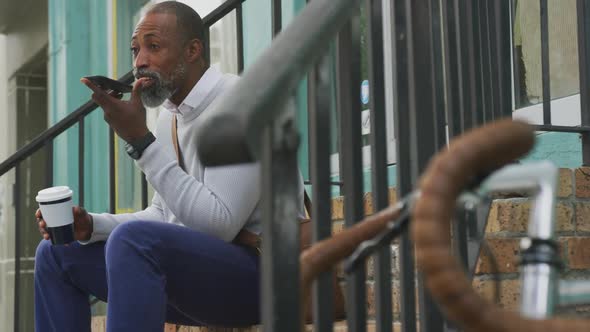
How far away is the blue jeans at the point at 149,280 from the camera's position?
94.3 inches

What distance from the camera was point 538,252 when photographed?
3.32 ft

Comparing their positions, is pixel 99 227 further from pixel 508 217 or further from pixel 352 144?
pixel 352 144

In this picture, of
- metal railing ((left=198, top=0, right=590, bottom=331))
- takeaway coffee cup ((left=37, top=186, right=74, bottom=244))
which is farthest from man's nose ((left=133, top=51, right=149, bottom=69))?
metal railing ((left=198, top=0, right=590, bottom=331))

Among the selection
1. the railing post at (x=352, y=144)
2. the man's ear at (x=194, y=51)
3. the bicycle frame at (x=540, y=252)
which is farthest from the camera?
the man's ear at (x=194, y=51)

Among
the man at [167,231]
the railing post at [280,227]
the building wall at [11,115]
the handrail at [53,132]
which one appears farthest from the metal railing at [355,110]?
the building wall at [11,115]

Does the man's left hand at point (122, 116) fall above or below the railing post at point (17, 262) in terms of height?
above

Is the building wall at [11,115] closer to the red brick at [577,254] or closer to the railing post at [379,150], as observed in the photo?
the red brick at [577,254]

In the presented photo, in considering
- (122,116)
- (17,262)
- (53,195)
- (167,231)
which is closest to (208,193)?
(167,231)

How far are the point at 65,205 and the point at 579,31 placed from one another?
147 cm

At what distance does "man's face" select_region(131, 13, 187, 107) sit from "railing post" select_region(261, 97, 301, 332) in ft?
5.67

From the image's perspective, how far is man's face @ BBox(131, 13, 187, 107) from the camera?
9.73 feet

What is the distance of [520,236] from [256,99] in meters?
1.49

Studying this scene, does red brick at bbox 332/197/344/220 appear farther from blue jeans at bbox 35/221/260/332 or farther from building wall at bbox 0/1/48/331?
building wall at bbox 0/1/48/331

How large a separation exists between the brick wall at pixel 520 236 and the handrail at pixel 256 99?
1.18 m
